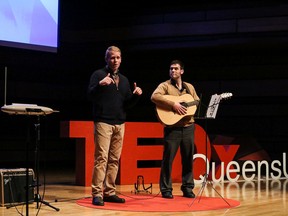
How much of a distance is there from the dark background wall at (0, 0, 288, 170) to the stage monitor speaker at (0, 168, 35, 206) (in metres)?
4.59

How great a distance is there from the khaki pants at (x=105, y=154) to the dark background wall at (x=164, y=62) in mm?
4778

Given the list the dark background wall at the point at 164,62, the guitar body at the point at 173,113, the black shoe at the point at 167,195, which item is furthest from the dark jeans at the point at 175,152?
the dark background wall at the point at 164,62

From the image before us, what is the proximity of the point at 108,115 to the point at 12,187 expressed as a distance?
1168 millimetres

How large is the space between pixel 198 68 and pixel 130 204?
5.30m

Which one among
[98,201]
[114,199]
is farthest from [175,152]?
[98,201]

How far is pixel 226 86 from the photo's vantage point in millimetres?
9680

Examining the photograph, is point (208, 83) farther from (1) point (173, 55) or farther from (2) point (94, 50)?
(2) point (94, 50)

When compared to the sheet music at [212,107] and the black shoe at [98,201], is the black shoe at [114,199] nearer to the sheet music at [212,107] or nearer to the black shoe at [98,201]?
the black shoe at [98,201]

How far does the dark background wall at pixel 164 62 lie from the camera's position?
9320mm

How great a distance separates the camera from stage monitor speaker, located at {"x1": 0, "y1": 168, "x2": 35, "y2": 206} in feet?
16.1

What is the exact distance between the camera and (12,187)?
4949 millimetres

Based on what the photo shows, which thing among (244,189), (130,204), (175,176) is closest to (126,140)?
(175,176)

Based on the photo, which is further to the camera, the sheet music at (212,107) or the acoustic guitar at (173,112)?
the acoustic guitar at (173,112)

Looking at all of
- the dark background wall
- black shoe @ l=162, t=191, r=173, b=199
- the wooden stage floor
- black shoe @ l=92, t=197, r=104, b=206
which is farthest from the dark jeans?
the dark background wall
